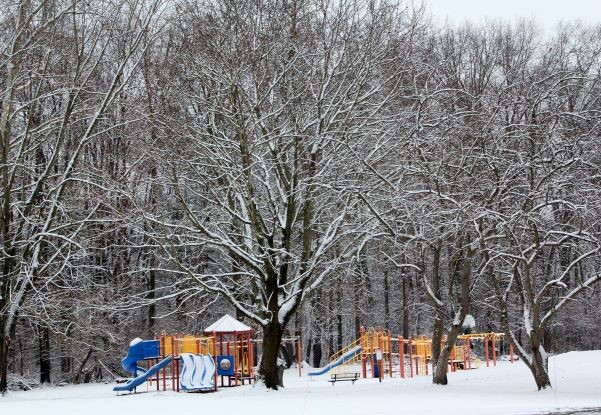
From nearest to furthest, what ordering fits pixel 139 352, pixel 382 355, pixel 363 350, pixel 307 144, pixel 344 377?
1. pixel 307 144
2. pixel 139 352
3. pixel 382 355
4. pixel 344 377
5. pixel 363 350

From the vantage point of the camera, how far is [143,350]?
91.2 feet

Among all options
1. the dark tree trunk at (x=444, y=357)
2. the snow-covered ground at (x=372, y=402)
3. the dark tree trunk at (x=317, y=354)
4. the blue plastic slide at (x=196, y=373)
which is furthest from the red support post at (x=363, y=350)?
the dark tree trunk at (x=317, y=354)

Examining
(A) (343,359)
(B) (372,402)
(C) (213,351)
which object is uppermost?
(C) (213,351)

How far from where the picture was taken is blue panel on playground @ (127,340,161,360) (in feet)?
90.8

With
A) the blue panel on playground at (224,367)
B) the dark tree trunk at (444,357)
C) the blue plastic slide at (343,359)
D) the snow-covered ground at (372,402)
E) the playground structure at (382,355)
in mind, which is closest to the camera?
the snow-covered ground at (372,402)

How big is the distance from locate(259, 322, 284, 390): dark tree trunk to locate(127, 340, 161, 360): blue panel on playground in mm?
8450

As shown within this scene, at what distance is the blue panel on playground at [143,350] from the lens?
2767 cm

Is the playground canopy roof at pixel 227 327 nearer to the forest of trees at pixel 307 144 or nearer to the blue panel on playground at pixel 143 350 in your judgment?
the blue panel on playground at pixel 143 350

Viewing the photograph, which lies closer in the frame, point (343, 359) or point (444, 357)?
point (444, 357)

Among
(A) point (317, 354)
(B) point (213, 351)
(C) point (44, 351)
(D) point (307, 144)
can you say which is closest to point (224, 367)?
(B) point (213, 351)

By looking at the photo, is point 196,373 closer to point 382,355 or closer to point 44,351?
point 382,355

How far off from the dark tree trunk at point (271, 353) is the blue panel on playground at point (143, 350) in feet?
27.7

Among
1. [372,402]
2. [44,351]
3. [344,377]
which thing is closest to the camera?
[372,402]

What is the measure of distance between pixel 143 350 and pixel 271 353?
29.5ft
